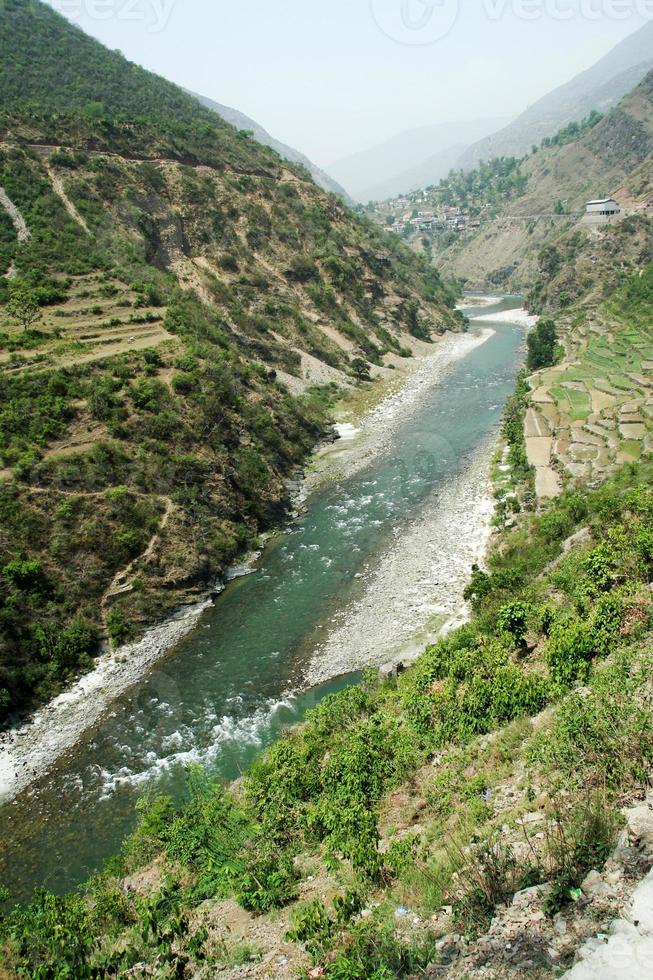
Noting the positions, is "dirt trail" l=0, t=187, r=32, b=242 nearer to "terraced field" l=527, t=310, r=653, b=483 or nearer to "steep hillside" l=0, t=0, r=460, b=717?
"steep hillside" l=0, t=0, r=460, b=717

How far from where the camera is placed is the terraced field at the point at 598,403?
30.8m

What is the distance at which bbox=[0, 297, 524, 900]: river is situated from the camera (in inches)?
634

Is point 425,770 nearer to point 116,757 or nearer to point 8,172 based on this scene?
point 116,757

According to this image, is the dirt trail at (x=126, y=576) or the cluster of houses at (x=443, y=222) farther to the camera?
the cluster of houses at (x=443, y=222)

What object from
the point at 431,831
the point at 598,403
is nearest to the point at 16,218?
the point at 598,403

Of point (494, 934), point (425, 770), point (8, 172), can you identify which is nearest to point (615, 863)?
point (494, 934)

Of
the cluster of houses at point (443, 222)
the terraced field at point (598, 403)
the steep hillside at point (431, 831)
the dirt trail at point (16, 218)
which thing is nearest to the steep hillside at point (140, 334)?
the dirt trail at point (16, 218)

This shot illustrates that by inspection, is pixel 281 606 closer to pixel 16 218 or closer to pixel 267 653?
pixel 267 653

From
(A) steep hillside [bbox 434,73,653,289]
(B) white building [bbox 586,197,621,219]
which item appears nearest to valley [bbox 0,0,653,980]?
(B) white building [bbox 586,197,621,219]

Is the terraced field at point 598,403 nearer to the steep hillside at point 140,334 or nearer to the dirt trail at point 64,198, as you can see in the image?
the steep hillside at point 140,334

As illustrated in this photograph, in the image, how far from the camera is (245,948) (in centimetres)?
828

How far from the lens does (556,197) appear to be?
135m

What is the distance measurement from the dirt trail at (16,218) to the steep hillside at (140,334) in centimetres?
19

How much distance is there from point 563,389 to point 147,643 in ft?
115
